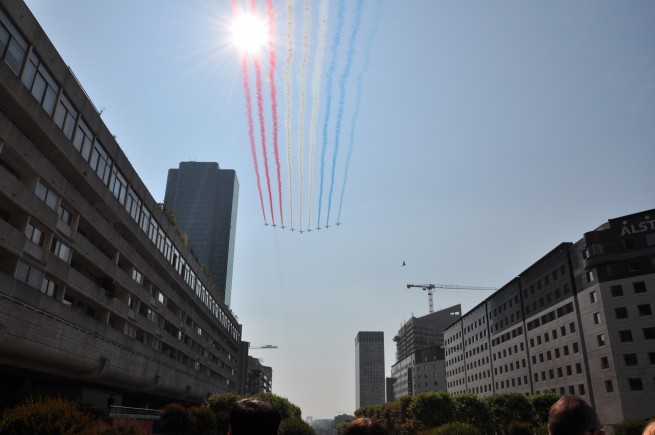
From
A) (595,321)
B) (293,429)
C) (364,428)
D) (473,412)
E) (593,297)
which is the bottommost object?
(293,429)

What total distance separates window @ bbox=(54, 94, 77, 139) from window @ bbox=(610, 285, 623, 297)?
72520mm

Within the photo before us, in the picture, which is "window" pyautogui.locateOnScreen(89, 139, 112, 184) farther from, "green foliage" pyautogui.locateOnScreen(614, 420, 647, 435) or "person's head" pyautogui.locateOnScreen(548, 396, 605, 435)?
"green foliage" pyautogui.locateOnScreen(614, 420, 647, 435)

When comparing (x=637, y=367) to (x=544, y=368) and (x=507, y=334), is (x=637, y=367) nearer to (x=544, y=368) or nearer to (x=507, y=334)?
(x=544, y=368)

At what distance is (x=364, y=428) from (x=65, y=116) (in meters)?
36.9

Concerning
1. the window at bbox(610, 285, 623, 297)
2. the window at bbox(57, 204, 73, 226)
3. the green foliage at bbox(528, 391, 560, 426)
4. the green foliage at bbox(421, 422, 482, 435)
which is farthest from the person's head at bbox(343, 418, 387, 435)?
the window at bbox(610, 285, 623, 297)

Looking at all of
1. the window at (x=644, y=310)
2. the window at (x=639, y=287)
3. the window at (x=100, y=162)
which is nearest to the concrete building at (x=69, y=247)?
the window at (x=100, y=162)

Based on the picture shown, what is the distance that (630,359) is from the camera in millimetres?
67812

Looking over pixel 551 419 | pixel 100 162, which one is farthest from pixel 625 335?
pixel 551 419

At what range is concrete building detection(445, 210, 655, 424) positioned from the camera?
221 ft

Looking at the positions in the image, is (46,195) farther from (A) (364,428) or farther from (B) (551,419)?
(B) (551,419)

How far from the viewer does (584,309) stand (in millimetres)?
76875

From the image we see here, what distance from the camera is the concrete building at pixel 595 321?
67.4 m

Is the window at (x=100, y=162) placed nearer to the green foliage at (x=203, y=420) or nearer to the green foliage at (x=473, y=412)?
the green foliage at (x=203, y=420)

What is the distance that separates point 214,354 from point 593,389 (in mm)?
67224
